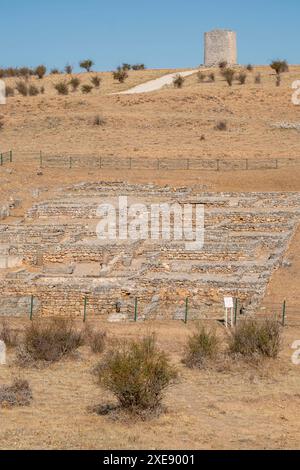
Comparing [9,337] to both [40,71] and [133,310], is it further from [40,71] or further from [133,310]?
[40,71]

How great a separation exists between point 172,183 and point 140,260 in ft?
49.2

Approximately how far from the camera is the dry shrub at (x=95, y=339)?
16000 mm

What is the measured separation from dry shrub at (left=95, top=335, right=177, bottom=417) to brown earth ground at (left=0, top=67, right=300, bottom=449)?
32 centimetres

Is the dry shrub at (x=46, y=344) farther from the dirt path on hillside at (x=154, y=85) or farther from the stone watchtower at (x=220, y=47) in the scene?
the stone watchtower at (x=220, y=47)

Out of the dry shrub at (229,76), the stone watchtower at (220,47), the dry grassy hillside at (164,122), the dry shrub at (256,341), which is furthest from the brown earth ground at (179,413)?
the stone watchtower at (220,47)

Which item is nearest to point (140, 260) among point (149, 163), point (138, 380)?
point (138, 380)

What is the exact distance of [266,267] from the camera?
22.9 metres

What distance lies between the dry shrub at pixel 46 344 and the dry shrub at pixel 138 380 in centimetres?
342

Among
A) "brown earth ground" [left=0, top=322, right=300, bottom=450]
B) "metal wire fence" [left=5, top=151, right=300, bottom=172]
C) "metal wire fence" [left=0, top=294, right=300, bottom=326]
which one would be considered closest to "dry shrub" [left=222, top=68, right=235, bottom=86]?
"metal wire fence" [left=5, top=151, right=300, bottom=172]

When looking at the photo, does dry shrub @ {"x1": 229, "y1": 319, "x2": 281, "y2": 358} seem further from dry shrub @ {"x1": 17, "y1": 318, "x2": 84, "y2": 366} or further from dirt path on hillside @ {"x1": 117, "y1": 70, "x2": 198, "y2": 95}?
dirt path on hillside @ {"x1": 117, "y1": 70, "x2": 198, "y2": 95}

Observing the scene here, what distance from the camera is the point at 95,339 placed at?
16.2 meters

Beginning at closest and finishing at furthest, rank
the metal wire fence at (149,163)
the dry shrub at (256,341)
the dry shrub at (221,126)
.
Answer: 1. the dry shrub at (256,341)
2. the metal wire fence at (149,163)
3. the dry shrub at (221,126)

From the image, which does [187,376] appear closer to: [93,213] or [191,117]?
[93,213]
